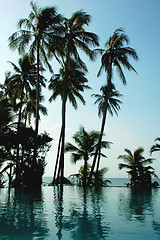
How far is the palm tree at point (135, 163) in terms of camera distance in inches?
920

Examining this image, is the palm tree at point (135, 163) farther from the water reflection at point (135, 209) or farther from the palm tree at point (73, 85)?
the water reflection at point (135, 209)

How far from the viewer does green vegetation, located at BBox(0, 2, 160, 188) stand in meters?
19.6

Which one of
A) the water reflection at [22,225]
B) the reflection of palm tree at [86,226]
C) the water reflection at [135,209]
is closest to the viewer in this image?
the water reflection at [22,225]

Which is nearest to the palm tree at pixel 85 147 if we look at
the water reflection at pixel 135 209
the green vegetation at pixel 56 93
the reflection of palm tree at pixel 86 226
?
the green vegetation at pixel 56 93

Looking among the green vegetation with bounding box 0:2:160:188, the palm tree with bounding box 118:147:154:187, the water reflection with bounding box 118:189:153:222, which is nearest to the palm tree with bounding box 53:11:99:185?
the green vegetation with bounding box 0:2:160:188

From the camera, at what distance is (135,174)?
934 inches

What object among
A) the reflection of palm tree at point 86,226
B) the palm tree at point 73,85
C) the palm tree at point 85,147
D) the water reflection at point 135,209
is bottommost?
the water reflection at point 135,209

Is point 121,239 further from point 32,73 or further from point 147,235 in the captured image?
point 32,73

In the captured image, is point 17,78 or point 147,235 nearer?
point 147,235

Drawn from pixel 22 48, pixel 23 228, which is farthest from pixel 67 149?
pixel 23 228

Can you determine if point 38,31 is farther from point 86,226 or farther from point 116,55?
point 86,226

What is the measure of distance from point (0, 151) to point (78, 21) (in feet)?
47.5

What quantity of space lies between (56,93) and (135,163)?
39.5ft

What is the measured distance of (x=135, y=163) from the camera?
24406mm
